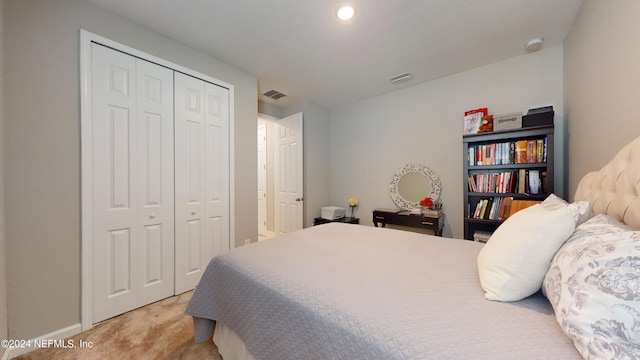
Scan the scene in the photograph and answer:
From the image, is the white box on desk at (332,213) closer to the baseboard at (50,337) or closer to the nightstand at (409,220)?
the nightstand at (409,220)

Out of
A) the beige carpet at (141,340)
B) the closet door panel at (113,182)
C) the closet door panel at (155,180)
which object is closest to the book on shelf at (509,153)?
the beige carpet at (141,340)

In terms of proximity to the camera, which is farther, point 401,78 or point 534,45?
point 401,78

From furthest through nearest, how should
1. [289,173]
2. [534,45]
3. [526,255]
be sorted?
[289,173] < [534,45] < [526,255]

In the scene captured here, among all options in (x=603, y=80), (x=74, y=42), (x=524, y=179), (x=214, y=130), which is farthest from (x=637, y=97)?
(x=74, y=42)

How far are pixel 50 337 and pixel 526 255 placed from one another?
9.58 feet

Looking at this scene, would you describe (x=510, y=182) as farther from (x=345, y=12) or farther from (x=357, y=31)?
(x=345, y=12)

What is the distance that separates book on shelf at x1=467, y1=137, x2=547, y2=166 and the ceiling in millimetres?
1008

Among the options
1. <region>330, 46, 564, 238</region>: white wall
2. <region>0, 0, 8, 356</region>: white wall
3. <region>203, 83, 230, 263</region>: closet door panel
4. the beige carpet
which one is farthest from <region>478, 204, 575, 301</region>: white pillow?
<region>0, 0, 8, 356</region>: white wall

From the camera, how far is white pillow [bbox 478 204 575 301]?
0.79 meters

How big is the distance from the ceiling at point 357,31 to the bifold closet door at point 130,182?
0.55m

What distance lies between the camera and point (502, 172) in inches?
95.2

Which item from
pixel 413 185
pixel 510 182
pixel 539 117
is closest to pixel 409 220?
pixel 413 185

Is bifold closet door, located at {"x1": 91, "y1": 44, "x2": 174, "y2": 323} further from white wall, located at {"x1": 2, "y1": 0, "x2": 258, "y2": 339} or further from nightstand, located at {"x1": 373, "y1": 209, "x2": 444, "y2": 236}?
nightstand, located at {"x1": 373, "y1": 209, "x2": 444, "y2": 236}

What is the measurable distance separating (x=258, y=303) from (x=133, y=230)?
1.63 m
